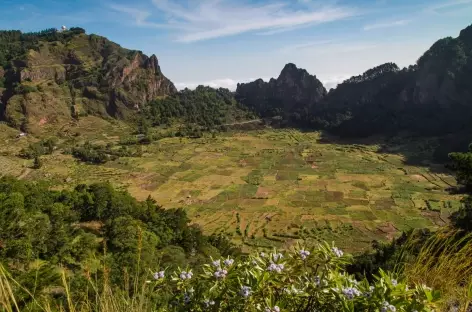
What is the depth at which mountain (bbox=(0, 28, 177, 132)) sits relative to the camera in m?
142

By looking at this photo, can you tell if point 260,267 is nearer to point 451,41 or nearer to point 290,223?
point 290,223

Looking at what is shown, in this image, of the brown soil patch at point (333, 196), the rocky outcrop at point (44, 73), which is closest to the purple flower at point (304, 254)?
the brown soil patch at point (333, 196)

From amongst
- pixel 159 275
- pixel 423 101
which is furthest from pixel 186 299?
pixel 423 101

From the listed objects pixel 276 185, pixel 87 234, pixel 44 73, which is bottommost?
pixel 276 185

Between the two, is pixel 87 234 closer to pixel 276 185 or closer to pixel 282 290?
pixel 282 290

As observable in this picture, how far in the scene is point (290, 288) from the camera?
165 inches

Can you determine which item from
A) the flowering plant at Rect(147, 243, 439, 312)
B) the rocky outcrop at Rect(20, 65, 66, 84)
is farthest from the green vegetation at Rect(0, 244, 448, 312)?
the rocky outcrop at Rect(20, 65, 66, 84)

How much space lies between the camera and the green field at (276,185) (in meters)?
55.5

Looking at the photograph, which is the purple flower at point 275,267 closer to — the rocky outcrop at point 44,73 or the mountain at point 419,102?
the mountain at point 419,102

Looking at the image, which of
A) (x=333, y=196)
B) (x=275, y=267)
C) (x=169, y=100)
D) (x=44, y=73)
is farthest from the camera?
(x=169, y=100)

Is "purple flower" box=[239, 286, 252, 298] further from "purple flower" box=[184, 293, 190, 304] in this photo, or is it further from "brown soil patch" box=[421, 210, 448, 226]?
"brown soil patch" box=[421, 210, 448, 226]

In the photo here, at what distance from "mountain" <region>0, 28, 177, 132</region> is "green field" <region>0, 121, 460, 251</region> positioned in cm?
1860

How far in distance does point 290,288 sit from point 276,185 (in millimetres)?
77845

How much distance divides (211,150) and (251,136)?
3547 centimetres
